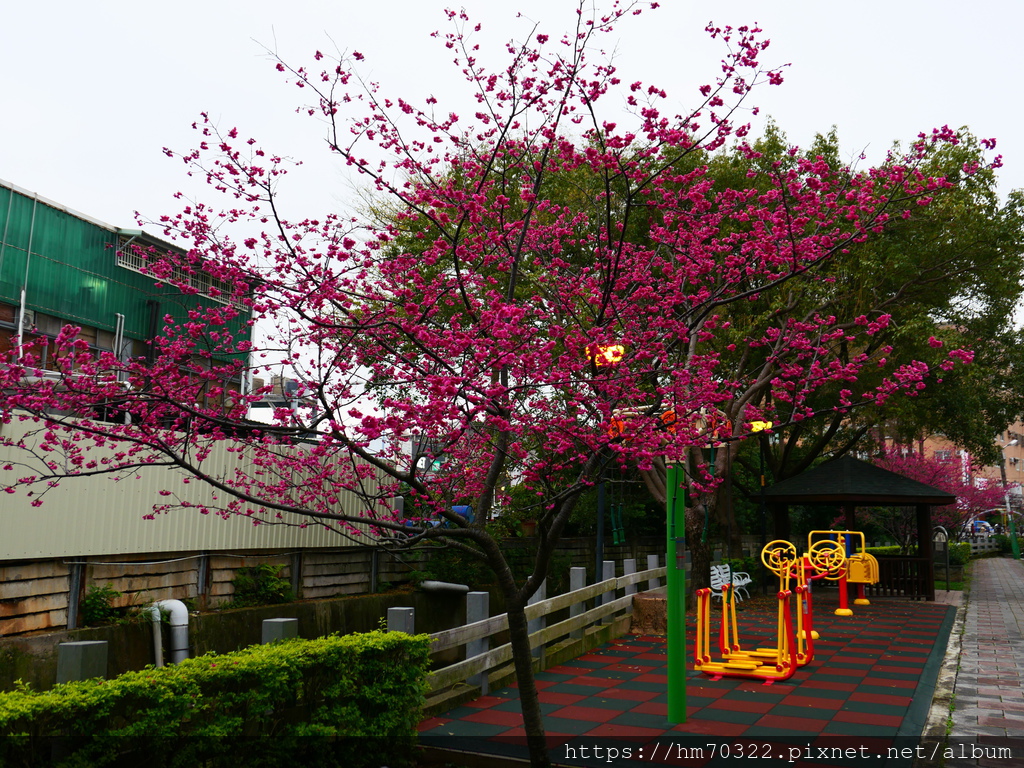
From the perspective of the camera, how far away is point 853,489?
17.3 m

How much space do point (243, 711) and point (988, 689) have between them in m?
7.50

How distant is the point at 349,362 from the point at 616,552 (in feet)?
49.6

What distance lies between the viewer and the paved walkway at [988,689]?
5.85 metres

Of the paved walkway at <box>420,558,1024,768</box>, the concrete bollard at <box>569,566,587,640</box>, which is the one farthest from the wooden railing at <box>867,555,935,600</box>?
the concrete bollard at <box>569,566,587,640</box>

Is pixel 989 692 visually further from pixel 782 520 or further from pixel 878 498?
pixel 782 520

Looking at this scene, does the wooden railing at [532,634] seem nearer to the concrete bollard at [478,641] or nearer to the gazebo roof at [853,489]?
the concrete bollard at [478,641]

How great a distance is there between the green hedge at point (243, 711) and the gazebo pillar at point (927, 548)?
609 inches

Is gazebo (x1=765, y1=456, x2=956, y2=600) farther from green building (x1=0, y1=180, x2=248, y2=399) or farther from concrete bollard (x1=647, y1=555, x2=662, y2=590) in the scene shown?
green building (x1=0, y1=180, x2=248, y2=399)

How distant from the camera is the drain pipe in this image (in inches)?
365

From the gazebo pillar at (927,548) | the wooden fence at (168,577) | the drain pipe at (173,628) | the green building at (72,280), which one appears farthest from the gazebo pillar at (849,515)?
the drain pipe at (173,628)

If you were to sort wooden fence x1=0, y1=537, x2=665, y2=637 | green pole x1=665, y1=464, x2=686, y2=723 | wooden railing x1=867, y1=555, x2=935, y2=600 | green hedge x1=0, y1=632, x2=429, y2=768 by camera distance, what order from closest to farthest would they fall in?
green hedge x1=0, y1=632, x2=429, y2=768 < green pole x1=665, y1=464, x2=686, y2=723 < wooden fence x1=0, y1=537, x2=665, y2=637 < wooden railing x1=867, y1=555, x2=935, y2=600

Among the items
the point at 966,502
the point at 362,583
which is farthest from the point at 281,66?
the point at 966,502

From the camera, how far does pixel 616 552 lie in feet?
65.7

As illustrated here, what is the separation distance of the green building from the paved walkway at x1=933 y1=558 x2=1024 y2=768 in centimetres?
1269
